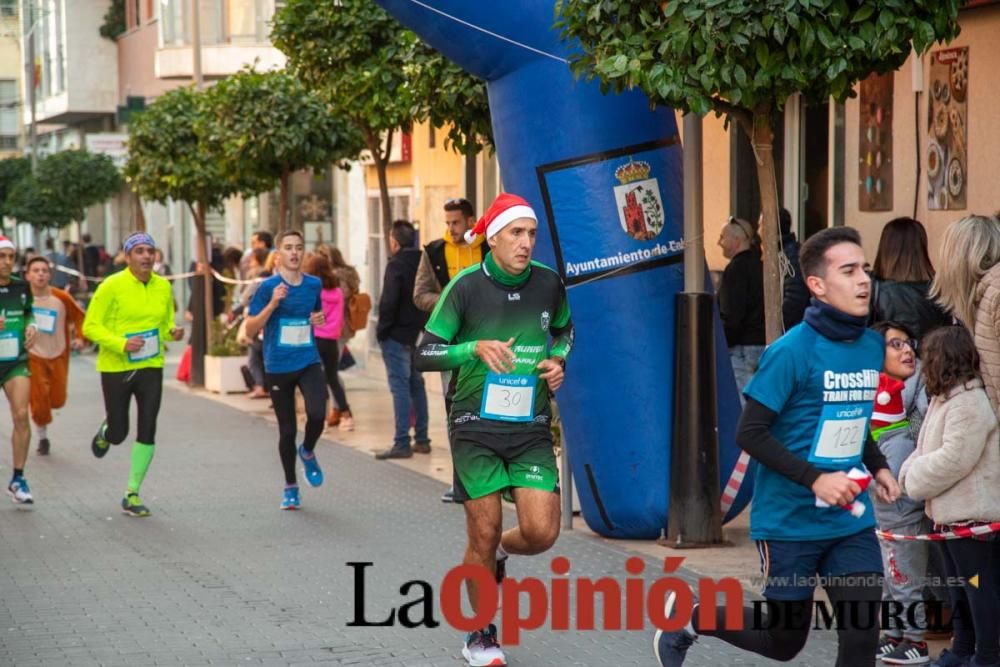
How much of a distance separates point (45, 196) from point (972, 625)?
4016cm

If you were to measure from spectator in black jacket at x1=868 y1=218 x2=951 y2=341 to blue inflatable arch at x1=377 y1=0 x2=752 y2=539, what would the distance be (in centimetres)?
201

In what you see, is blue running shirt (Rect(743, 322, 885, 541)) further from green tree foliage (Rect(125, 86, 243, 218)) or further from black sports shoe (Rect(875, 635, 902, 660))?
green tree foliage (Rect(125, 86, 243, 218))

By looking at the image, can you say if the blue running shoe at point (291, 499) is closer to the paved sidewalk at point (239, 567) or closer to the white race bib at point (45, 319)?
the paved sidewalk at point (239, 567)

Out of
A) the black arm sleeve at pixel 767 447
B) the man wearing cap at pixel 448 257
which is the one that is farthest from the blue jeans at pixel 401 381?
the black arm sleeve at pixel 767 447

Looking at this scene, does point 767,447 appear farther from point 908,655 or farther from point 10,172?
point 10,172

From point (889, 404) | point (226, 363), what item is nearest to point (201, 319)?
point (226, 363)

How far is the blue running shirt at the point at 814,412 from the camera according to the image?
5605 millimetres

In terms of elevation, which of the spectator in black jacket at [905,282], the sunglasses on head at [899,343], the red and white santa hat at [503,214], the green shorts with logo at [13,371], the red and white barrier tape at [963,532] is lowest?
the red and white barrier tape at [963,532]

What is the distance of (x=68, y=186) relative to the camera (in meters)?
44.3

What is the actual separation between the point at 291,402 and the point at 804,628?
21.4 ft

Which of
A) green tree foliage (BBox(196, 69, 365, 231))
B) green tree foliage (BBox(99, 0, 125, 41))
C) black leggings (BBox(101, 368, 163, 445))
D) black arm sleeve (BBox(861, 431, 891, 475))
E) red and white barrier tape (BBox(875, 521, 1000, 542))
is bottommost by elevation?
red and white barrier tape (BBox(875, 521, 1000, 542))

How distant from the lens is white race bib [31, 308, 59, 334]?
15.1m

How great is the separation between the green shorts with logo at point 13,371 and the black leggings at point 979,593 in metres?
7.47

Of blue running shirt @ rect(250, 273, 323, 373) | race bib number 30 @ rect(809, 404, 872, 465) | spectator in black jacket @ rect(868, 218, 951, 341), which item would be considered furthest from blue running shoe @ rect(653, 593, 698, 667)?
blue running shirt @ rect(250, 273, 323, 373)
